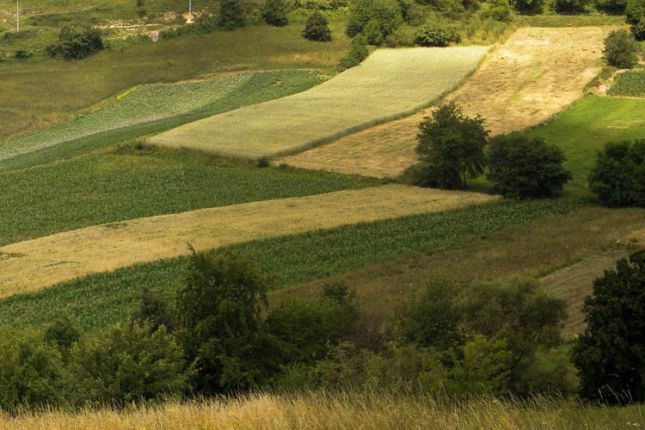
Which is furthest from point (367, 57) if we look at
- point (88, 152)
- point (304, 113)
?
point (88, 152)

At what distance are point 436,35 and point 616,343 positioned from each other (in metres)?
91.3

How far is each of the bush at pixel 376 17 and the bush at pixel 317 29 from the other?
9.02 ft

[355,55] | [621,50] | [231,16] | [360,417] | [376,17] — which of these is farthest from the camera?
[231,16]

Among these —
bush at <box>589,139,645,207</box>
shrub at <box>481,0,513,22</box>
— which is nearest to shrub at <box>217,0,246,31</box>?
shrub at <box>481,0,513,22</box>

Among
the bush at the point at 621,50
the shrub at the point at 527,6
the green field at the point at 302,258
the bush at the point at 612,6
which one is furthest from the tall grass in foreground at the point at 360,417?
the shrub at the point at 527,6

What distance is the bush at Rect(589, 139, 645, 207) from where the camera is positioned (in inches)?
2291

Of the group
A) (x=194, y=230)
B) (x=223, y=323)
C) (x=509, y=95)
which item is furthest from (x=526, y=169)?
(x=223, y=323)

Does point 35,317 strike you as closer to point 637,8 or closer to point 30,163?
point 30,163

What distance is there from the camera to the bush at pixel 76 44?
119 m

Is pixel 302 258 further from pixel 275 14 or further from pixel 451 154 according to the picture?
pixel 275 14

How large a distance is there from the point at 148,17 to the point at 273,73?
42084mm

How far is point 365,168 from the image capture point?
71.1 m

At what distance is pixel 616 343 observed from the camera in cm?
2405

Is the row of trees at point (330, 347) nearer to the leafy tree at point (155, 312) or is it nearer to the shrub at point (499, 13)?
the leafy tree at point (155, 312)
